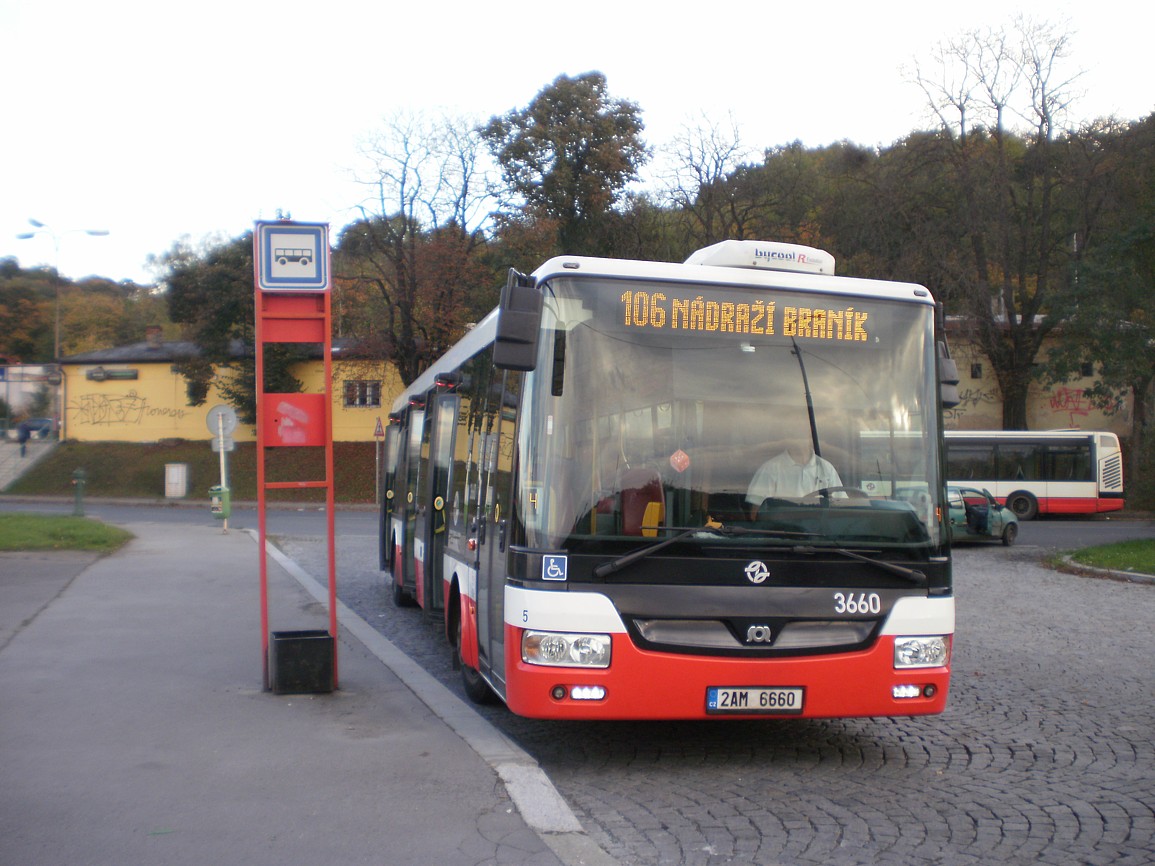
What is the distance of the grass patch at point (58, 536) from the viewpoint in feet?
65.4

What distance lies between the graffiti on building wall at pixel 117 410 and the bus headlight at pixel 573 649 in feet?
179

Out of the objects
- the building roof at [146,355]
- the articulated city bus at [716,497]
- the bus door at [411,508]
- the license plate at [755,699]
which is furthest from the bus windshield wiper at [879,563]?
the building roof at [146,355]

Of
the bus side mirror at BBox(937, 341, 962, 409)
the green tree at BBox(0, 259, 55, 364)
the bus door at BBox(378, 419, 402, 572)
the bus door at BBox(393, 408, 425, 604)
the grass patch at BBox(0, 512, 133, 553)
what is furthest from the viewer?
the green tree at BBox(0, 259, 55, 364)

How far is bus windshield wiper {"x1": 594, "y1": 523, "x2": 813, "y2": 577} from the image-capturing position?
20.2 feet

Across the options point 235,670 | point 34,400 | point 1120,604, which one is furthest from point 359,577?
point 34,400

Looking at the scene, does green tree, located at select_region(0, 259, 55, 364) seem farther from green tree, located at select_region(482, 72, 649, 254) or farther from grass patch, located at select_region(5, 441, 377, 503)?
green tree, located at select_region(482, 72, 649, 254)

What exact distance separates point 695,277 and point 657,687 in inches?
92.5

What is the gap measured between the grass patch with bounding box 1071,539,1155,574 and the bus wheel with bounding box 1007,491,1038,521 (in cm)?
1564

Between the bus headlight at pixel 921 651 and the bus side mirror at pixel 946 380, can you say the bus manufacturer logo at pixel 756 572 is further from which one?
the bus side mirror at pixel 946 380

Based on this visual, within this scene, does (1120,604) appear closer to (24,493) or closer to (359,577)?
(359,577)

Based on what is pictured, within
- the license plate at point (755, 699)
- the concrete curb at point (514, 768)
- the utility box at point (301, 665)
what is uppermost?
the license plate at point (755, 699)

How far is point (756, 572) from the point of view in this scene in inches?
248

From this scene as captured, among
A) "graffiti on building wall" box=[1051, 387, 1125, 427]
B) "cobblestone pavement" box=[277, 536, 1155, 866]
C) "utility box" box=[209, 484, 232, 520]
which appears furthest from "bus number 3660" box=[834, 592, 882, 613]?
"graffiti on building wall" box=[1051, 387, 1125, 427]

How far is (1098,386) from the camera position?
142 feet
